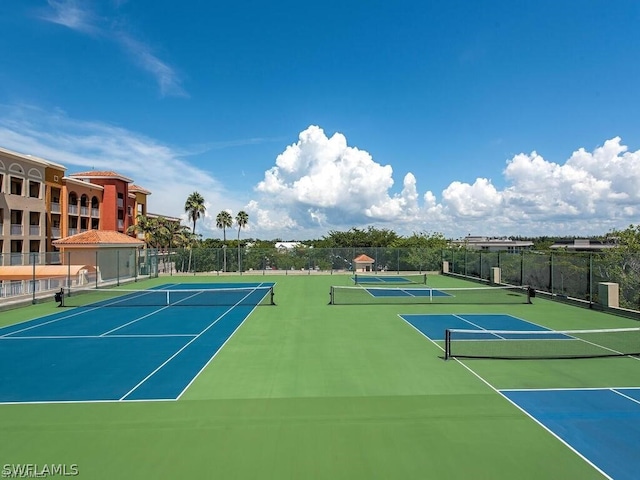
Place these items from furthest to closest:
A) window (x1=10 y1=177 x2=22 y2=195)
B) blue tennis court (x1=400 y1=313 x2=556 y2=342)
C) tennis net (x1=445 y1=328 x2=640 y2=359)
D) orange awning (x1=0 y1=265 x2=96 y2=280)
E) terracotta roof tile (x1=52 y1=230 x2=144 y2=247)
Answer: window (x1=10 y1=177 x2=22 y2=195), terracotta roof tile (x1=52 y1=230 x2=144 y2=247), orange awning (x1=0 y1=265 x2=96 y2=280), blue tennis court (x1=400 y1=313 x2=556 y2=342), tennis net (x1=445 y1=328 x2=640 y2=359)

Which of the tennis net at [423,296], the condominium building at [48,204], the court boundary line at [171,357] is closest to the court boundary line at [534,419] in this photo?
the court boundary line at [171,357]

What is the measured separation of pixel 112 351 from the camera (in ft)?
38.4

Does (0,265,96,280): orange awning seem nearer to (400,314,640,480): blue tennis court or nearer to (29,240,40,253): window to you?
(29,240,40,253): window

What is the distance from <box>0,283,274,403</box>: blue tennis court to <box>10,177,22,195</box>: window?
76.6 feet

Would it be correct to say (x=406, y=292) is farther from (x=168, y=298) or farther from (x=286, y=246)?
(x=286, y=246)

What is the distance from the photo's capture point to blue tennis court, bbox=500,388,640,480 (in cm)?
578

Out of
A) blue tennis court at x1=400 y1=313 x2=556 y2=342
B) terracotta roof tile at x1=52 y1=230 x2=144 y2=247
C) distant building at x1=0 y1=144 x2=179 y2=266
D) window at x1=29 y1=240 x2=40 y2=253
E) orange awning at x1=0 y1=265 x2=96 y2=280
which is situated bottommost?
blue tennis court at x1=400 y1=313 x2=556 y2=342

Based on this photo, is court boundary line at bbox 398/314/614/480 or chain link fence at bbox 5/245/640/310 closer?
court boundary line at bbox 398/314/614/480

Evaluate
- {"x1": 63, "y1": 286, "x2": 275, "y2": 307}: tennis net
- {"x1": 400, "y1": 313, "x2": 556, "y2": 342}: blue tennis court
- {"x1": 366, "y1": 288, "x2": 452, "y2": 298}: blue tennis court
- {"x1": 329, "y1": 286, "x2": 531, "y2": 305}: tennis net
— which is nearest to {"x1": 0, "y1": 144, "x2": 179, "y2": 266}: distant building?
{"x1": 63, "y1": 286, "x2": 275, "y2": 307}: tennis net

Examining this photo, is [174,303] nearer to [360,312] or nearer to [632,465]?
[360,312]

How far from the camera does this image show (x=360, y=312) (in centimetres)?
1798

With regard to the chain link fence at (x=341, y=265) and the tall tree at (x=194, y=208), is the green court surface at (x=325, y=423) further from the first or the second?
the tall tree at (x=194, y=208)

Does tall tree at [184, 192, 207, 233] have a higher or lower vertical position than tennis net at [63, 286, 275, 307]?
higher

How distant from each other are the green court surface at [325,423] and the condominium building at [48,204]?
21.8m
